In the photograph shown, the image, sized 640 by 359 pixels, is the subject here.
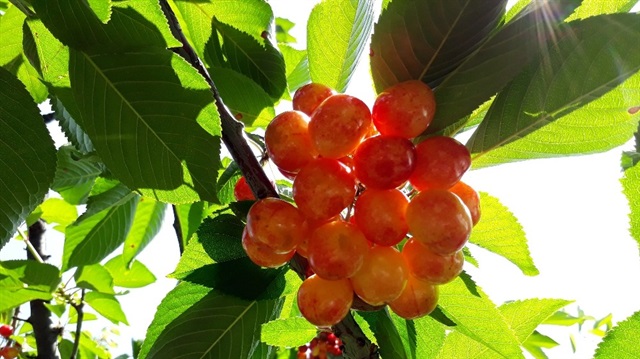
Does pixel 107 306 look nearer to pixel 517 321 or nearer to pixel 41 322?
pixel 41 322

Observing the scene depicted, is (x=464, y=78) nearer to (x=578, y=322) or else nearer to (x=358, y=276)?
(x=358, y=276)

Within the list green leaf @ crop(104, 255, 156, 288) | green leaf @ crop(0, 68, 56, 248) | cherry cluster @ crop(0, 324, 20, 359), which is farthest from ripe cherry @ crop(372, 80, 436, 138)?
cherry cluster @ crop(0, 324, 20, 359)

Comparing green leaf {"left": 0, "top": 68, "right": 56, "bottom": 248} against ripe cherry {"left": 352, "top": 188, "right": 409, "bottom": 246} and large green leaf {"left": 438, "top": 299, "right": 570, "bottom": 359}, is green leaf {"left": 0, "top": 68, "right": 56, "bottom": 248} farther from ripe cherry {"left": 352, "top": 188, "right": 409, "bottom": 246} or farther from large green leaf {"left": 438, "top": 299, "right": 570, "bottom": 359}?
large green leaf {"left": 438, "top": 299, "right": 570, "bottom": 359}

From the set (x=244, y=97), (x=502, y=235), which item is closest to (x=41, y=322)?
(x=244, y=97)

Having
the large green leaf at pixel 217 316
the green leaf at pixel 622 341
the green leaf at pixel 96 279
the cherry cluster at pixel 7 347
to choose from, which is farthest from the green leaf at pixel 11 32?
the cherry cluster at pixel 7 347

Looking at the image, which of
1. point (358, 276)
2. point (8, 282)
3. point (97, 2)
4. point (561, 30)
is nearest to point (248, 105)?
point (97, 2)

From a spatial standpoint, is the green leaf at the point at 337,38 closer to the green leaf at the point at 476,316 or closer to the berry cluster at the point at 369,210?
the berry cluster at the point at 369,210
